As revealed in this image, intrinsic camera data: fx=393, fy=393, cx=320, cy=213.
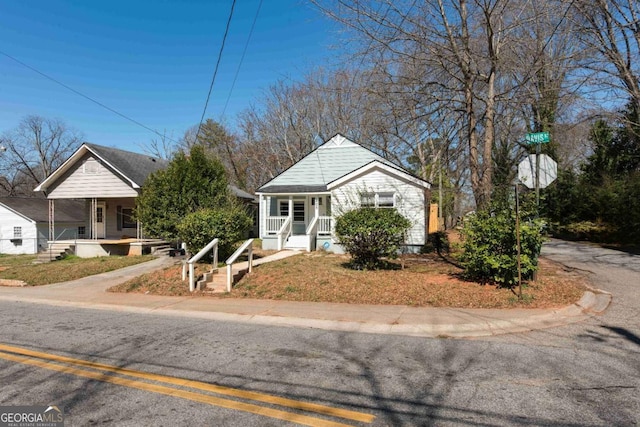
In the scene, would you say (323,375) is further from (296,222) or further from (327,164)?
(327,164)

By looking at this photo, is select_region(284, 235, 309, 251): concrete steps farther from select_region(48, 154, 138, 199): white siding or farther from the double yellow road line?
the double yellow road line

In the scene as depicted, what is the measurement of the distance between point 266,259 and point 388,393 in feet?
37.1

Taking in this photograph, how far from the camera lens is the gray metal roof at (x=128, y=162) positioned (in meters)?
21.9

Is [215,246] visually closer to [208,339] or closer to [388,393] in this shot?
[208,339]

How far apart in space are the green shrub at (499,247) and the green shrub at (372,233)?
202 cm

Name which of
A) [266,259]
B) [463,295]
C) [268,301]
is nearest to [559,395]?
[463,295]

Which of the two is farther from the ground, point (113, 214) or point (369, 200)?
point (369, 200)

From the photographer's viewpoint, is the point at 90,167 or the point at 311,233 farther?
the point at 90,167

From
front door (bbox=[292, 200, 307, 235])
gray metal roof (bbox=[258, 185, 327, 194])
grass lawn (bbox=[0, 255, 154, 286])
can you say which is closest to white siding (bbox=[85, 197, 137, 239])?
grass lawn (bbox=[0, 255, 154, 286])

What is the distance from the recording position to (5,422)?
11.6ft

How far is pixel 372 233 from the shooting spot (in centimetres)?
1087

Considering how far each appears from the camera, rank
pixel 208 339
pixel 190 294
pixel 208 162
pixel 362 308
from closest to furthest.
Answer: pixel 208 339 → pixel 362 308 → pixel 190 294 → pixel 208 162

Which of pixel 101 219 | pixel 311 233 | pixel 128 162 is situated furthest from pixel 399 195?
pixel 101 219

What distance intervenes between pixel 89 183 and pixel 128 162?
2423 mm
